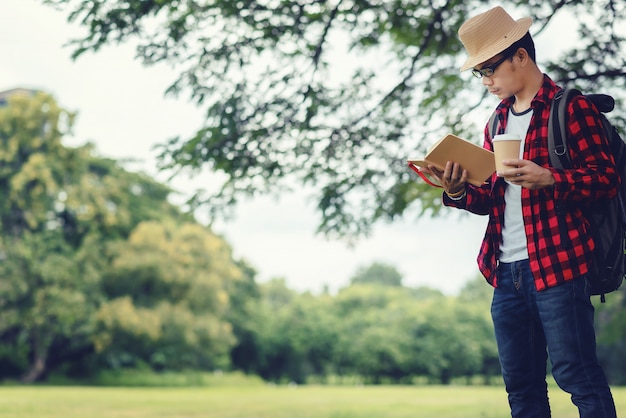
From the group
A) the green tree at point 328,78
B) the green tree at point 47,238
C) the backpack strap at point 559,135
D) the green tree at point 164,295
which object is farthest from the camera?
the green tree at point 164,295

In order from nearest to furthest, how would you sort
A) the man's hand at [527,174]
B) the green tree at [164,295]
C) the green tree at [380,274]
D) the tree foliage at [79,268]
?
the man's hand at [527,174]
the tree foliage at [79,268]
the green tree at [164,295]
the green tree at [380,274]

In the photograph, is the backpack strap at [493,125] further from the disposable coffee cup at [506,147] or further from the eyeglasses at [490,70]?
the disposable coffee cup at [506,147]

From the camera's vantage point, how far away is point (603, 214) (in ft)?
8.14

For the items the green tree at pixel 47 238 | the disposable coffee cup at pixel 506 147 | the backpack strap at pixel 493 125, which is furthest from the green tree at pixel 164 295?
the disposable coffee cup at pixel 506 147

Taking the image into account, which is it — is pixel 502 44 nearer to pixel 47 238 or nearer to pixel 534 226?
pixel 534 226

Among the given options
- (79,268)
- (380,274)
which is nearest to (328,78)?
(79,268)

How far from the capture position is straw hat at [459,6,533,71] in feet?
8.54

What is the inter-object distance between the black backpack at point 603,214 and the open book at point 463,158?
0.71 ft

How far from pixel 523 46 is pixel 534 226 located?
640 mm

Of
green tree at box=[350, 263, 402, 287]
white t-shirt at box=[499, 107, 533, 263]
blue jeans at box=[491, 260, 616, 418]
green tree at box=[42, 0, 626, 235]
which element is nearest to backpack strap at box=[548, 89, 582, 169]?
white t-shirt at box=[499, 107, 533, 263]

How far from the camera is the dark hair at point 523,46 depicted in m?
2.61

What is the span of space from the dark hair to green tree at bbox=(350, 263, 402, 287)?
264 feet

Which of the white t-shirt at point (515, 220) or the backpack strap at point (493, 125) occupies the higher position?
the backpack strap at point (493, 125)

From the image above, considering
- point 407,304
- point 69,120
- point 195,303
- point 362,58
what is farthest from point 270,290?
point 362,58
